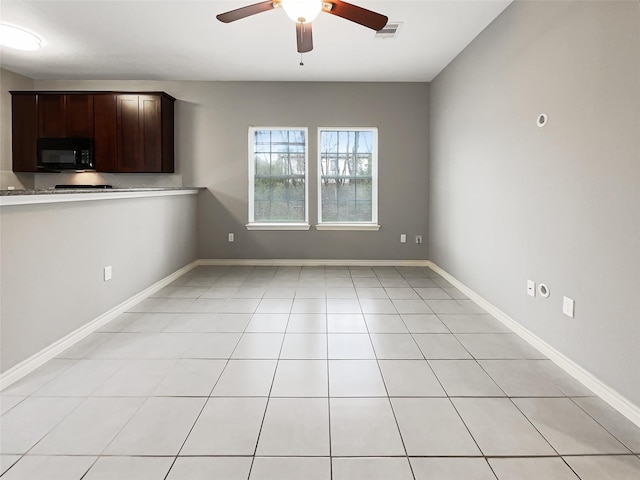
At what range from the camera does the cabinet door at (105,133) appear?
528cm

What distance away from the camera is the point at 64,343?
275 centimetres

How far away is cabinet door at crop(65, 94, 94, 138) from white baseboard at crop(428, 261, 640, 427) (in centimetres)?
527

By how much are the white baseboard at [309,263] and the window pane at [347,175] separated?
621 mm

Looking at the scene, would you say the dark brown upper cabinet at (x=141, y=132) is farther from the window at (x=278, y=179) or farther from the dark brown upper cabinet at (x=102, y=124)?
the window at (x=278, y=179)

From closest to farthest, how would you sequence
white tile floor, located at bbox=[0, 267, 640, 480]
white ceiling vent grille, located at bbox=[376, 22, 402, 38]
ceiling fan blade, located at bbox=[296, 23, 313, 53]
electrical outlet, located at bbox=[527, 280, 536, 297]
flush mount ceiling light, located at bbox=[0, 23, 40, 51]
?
1. white tile floor, located at bbox=[0, 267, 640, 480]
2. ceiling fan blade, located at bbox=[296, 23, 313, 53]
3. electrical outlet, located at bbox=[527, 280, 536, 297]
4. white ceiling vent grille, located at bbox=[376, 22, 402, 38]
5. flush mount ceiling light, located at bbox=[0, 23, 40, 51]

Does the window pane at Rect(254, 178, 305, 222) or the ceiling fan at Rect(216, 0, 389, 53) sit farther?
the window pane at Rect(254, 178, 305, 222)

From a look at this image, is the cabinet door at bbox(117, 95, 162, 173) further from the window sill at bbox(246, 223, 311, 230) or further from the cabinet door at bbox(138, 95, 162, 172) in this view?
the window sill at bbox(246, 223, 311, 230)

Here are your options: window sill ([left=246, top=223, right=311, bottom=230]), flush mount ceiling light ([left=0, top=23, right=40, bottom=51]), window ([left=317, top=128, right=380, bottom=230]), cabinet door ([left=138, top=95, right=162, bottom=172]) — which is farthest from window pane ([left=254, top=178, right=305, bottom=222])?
flush mount ceiling light ([left=0, top=23, right=40, bottom=51])

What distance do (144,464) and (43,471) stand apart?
0.38m

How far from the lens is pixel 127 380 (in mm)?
2324

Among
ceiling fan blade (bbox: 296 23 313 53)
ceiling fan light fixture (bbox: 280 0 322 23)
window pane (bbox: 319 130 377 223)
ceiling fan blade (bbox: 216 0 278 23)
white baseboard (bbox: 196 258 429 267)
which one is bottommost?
Answer: white baseboard (bbox: 196 258 429 267)

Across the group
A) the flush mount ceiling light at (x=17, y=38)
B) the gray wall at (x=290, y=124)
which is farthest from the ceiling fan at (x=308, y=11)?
the gray wall at (x=290, y=124)

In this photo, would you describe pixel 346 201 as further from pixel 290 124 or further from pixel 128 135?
pixel 128 135

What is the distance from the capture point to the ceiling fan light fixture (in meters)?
2.30
